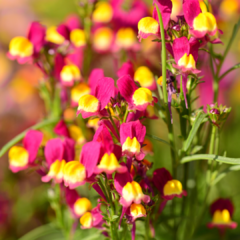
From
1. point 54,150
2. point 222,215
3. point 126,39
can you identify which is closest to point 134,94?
point 54,150

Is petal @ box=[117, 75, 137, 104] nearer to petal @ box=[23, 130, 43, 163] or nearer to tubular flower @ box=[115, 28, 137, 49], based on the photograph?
petal @ box=[23, 130, 43, 163]

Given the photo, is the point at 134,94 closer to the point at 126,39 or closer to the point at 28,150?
the point at 28,150

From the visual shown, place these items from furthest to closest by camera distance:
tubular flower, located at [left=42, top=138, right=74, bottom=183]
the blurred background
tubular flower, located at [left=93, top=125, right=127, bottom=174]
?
the blurred background → tubular flower, located at [left=42, top=138, right=74, bottom=183] → tubular flower, located at [left=93, top=125, right=127, bottom=174]

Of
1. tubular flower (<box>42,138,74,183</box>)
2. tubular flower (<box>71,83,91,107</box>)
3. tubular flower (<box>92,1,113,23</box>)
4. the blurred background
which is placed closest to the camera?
tubular flower (<box>42,138,74,183</box>)

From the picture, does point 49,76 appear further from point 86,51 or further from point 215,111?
point 215,111

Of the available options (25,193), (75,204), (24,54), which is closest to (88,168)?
(75,204)

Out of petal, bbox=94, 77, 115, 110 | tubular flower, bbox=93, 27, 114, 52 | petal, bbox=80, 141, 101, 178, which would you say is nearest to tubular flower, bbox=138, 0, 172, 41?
petal, bbox=94, 77, 115, 110
